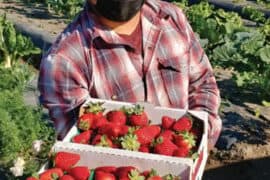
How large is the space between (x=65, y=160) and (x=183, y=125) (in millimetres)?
446

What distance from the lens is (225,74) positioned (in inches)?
285

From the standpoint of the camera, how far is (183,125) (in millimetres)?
2285

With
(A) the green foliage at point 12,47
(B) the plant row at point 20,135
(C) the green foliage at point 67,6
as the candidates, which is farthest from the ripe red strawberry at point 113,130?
(C) the green foliage at point 67,6

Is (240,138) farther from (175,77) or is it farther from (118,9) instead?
(118,9)

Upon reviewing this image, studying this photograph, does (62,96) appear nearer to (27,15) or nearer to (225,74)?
(225,74)

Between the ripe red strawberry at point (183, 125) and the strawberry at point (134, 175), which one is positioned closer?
the strawberry at point (134, 175)

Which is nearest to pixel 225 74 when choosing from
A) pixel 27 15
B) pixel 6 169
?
pixel 6 169

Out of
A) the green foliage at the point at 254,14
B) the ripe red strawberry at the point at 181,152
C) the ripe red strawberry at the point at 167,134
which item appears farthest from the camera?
the green foliage at the point at 254,14

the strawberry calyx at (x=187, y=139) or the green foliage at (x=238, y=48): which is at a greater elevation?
the strawberry calyx at (x=187, y=139)

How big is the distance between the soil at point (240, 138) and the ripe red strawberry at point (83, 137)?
288 cm

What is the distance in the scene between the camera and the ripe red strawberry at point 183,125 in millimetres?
2273

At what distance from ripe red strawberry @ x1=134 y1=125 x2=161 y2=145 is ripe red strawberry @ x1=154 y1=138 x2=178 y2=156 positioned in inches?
1.6

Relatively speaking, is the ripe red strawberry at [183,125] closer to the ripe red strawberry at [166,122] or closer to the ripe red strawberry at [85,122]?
the ripe red strawberry at [166,122]

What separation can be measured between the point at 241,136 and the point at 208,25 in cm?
244
